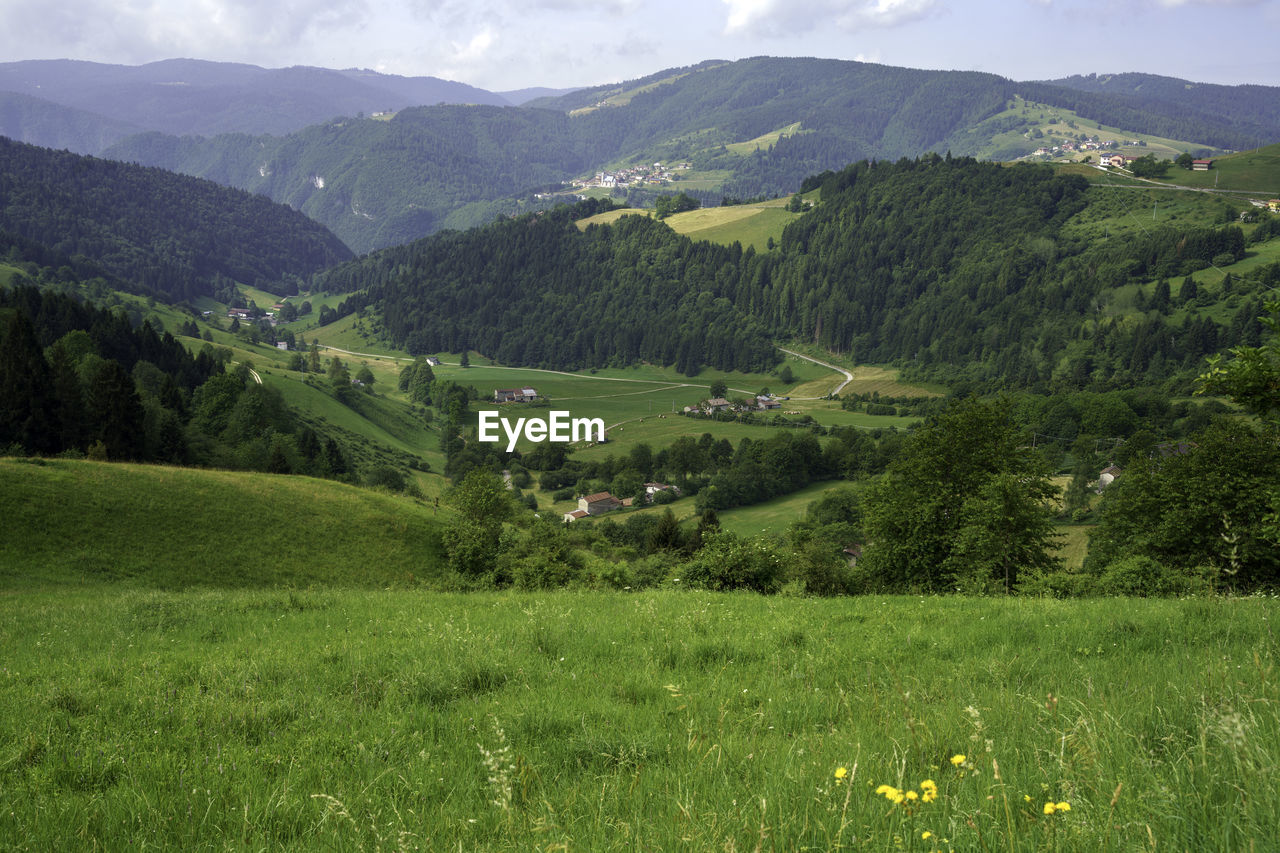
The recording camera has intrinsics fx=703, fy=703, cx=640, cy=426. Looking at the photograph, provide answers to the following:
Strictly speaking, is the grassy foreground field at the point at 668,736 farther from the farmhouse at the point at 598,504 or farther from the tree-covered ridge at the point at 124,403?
the farmhouse at the point at 598,504

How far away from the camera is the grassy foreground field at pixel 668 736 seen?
353 cm

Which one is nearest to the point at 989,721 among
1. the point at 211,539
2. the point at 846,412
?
the point at 211,539

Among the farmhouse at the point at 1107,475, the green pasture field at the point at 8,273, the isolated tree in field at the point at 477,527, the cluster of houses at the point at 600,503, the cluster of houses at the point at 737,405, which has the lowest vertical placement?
the cluster of houses at the point at 600,503

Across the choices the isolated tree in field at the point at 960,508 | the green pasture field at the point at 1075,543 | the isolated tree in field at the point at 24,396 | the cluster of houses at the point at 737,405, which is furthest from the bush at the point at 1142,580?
the cluster of houses at the point at 737,405

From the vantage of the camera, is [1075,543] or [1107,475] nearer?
[1075,543]

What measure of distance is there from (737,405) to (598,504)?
7492 cm

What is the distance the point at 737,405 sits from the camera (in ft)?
577

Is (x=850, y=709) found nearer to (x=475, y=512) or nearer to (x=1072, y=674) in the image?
(x=1072, y=674)

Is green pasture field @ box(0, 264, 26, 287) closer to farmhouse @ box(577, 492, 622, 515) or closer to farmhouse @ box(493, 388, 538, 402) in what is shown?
farmhouse @ box(493, 388, 538, 402)

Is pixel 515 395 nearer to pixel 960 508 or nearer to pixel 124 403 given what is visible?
pixel 124 403

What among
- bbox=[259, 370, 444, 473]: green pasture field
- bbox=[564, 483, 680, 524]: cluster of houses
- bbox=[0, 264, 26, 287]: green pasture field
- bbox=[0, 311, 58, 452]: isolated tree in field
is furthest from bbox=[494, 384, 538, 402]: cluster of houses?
bbox=[0, 311, 58, 452]: isolated tree in field

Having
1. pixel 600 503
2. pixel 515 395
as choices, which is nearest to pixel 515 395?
pixel 515 395

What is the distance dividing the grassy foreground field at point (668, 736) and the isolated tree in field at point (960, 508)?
18.4m

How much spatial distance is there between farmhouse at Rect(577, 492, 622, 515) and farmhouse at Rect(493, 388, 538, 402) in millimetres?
75354
